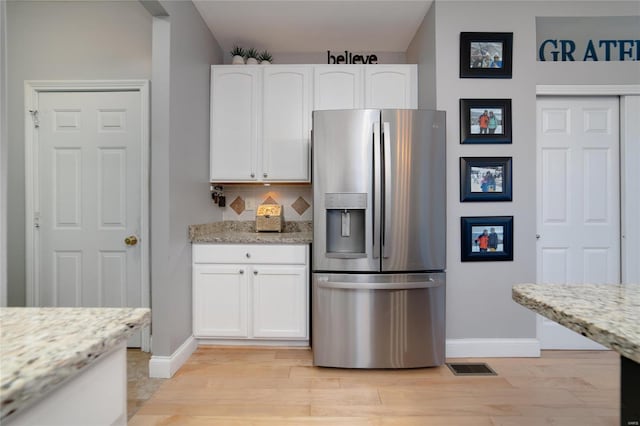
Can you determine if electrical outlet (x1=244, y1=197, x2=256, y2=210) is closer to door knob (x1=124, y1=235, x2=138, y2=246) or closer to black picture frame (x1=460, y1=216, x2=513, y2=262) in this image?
door knob (x1=124, y1=235, x2=138, y2=246)

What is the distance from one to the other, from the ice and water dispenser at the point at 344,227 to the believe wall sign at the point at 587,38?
6.85 feet

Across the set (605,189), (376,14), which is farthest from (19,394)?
(605,189)

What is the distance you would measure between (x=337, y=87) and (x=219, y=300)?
6.92 feet

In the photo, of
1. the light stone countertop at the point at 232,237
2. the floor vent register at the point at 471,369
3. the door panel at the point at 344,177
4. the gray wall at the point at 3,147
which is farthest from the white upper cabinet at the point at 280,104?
the floor vent register at the point at 471,369

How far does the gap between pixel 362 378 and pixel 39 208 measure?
2843mm

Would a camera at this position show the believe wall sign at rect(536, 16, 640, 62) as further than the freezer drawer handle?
Yes

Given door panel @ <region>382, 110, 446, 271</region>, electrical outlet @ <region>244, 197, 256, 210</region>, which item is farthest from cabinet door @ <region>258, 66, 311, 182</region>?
door panel @ <region>382, 110, 446, 271</region>

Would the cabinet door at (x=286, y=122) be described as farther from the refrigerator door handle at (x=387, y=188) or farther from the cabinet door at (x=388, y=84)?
the refrigerator door handle at (x=387, y=188)

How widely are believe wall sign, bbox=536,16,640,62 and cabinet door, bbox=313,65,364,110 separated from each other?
1544mm

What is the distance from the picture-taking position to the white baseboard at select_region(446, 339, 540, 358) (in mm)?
2480

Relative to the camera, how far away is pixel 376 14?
2.67 m

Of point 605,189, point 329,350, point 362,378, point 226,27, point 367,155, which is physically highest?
point 226,27

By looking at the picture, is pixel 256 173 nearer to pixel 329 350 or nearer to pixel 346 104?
pixel 346 104

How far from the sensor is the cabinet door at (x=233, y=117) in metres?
2.89
